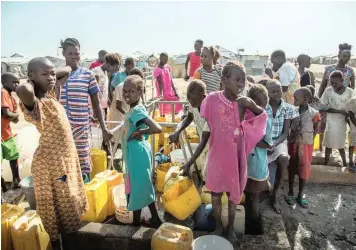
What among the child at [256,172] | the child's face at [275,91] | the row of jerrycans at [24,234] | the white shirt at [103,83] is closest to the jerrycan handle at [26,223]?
the row of jerrycans at [24,234]

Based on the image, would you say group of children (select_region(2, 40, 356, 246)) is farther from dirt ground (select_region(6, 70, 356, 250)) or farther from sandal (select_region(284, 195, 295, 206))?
sandal (select_region(284, 195, 295, 206))

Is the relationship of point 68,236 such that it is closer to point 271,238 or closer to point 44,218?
point 44,218

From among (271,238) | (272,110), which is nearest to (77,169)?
(271,238)

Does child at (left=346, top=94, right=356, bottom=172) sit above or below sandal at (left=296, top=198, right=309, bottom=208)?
above

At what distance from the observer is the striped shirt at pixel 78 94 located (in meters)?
3.48

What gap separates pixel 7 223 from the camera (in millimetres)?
3031

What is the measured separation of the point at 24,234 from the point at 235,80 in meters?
2.50

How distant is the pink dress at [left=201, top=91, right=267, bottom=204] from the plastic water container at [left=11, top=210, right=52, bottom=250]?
68.0 inches

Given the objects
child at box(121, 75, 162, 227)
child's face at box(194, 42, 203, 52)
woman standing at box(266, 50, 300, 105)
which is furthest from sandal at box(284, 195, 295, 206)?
child's face at box(194, 42, 203, 52)

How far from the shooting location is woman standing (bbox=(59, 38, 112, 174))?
349 cm

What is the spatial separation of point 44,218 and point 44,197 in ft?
0.68

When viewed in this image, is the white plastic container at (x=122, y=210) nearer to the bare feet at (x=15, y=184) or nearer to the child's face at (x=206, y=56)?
the bare feet at (x=15, y=184)

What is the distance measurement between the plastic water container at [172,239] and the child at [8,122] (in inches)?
117

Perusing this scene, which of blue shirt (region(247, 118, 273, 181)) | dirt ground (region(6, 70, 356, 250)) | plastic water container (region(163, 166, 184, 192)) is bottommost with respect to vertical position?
dirt ground (region(6, 70, 356, 250))
